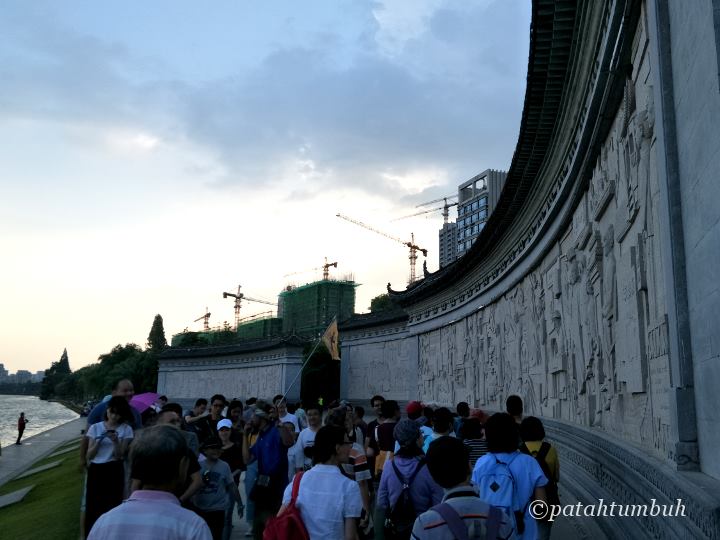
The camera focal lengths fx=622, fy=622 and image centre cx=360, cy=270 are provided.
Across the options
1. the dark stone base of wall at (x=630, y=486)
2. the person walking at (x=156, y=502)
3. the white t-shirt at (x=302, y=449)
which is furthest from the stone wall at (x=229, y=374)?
the person walking at (x=156, y=502)

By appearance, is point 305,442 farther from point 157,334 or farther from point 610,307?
point 157,334

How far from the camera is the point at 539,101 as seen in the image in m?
9.75

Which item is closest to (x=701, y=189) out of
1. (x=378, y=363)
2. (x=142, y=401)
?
(x=142, y=401)

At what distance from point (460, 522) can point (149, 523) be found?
1.20 metres

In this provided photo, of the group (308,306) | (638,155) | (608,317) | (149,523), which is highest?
(308,306)

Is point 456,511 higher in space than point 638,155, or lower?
lower

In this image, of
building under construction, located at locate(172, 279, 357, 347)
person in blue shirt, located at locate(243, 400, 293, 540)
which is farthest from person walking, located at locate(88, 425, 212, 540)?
building under construction, located at locate(172, 279, 357, 347)

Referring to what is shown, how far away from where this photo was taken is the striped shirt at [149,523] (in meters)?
2.18

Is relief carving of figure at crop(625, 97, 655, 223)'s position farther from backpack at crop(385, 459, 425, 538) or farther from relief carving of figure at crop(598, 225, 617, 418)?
backpack at crop(385, 459, 425, 538)

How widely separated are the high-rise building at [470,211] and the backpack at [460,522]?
93.9m

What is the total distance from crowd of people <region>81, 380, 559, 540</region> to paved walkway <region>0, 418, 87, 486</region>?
15.5 m

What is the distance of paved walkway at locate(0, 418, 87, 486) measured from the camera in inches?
829

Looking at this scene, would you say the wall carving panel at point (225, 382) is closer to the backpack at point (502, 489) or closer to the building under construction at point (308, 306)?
the building under construction at point (308, 306)

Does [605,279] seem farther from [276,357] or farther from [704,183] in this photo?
[276,357]
